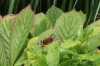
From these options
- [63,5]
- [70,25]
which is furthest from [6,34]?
[63,5]

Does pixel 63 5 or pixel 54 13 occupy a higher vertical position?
pixel 54 13

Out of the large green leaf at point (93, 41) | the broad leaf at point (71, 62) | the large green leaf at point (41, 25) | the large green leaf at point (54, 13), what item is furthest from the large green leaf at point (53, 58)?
the large green leaf at point (54, 13)

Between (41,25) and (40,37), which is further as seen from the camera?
(41,25)

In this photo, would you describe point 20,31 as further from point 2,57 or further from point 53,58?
point 53,58

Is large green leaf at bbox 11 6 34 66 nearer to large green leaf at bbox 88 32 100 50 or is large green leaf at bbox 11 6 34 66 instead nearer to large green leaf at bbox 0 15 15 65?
large green leaf at bbox 0 15 15 65

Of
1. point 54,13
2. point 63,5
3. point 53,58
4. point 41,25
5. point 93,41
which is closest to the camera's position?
point 53,58

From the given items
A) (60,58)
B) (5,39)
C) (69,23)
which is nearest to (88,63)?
(60,58)

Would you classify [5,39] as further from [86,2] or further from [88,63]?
[86,2]

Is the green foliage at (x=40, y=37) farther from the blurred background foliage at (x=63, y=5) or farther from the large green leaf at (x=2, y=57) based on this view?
the blurred background foliage at (x=63, y=5)

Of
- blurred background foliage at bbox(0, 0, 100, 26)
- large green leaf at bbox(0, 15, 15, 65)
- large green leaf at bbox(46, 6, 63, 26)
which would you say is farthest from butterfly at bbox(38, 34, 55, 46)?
blurred background foliage at bbox(0, 0, 100, 26)
